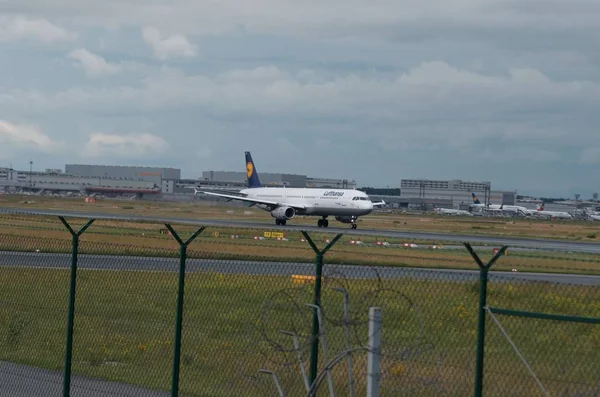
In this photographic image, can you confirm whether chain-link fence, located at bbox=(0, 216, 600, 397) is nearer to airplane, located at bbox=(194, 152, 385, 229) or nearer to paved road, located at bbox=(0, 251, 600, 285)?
paved road, located at bbox=(0, 251, 600, 285)

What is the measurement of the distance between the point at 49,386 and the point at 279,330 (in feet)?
16.8

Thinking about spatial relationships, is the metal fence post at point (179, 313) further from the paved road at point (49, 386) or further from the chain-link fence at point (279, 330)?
the paved road at point (49, 386)

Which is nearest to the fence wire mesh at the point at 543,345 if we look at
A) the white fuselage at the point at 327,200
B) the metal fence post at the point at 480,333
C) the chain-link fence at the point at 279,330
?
the chain-link fence at the point at 279,330

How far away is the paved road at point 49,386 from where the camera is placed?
12172 mm

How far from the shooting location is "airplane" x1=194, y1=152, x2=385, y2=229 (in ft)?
199

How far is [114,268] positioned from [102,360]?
72.3 inches

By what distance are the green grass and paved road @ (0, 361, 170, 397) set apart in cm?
21

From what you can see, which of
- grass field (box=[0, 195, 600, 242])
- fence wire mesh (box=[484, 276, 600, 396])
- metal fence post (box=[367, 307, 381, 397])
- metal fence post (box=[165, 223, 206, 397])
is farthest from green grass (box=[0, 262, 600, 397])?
grass field (box=[0, 195, 600, 242])

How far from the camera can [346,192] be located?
6225 centimetres

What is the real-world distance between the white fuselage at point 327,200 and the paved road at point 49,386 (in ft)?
155

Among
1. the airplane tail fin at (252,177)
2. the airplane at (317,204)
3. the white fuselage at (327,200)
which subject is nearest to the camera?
the white fuselage at (327,200)

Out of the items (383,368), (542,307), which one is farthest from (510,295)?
(383,368)

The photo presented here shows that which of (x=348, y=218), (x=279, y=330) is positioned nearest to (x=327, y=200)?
(x=348, y=218)

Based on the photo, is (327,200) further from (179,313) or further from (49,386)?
(179,313)
